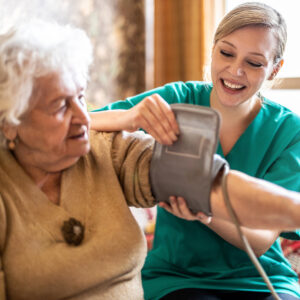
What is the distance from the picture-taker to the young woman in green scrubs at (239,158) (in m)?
1.48

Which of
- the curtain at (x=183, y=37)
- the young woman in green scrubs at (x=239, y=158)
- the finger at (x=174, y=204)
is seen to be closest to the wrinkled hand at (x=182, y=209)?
the finger at (x=174, y=204)

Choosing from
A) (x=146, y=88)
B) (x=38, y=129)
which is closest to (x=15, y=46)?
(x=38, y=129)

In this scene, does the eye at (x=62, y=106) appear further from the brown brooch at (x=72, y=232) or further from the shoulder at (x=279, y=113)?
the shoulder at (x=279, y=113)

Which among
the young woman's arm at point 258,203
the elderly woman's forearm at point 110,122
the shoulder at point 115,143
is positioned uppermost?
the elderly woman's forearm at point 110,122

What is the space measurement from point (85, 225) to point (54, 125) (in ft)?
0.94

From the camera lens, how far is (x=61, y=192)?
1189 millimetres

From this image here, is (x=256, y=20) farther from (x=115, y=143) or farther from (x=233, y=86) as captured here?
(x=115, y=143)

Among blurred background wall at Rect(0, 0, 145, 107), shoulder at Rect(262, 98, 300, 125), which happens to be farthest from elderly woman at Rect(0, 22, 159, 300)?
blurred background wall at Rect(0, 0, 145, 107)

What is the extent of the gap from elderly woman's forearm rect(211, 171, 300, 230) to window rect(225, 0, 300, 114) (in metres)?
1.91

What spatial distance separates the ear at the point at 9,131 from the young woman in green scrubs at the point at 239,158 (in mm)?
319

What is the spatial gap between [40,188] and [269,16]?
3.19ft

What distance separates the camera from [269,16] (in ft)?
4.92

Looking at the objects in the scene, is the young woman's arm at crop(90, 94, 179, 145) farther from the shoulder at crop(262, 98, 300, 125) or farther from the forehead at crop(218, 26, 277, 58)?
the shoulder at crop(262, 98, 300, 125)

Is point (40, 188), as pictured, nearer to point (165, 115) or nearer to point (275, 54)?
point (165, 115)
